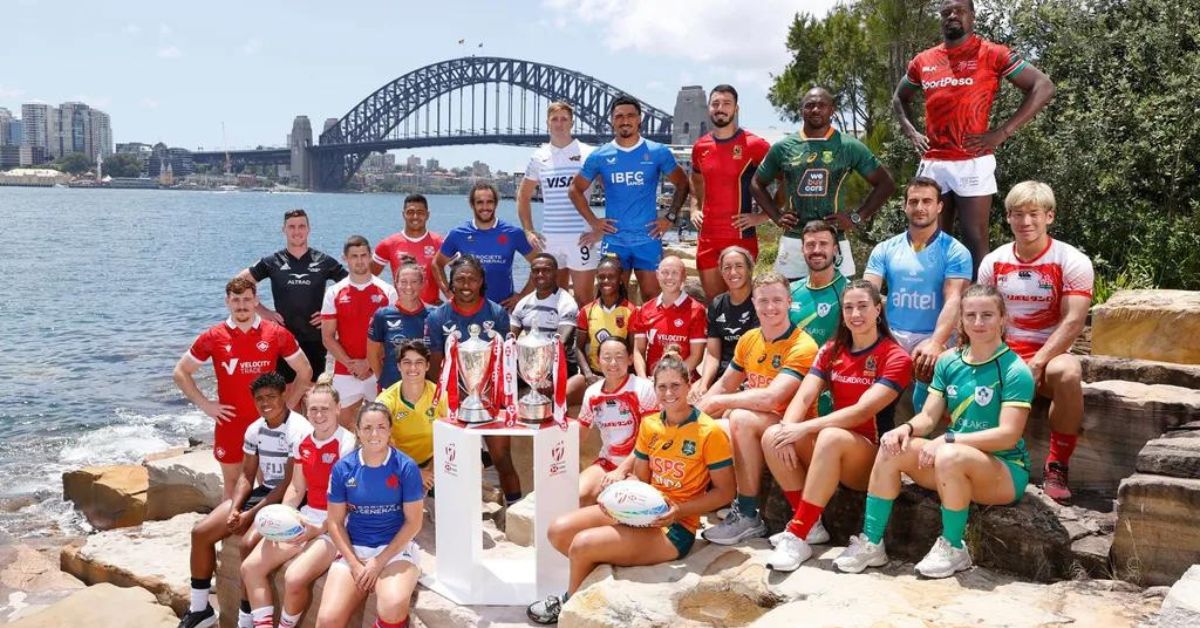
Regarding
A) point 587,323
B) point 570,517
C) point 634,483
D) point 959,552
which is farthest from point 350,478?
point 959,552

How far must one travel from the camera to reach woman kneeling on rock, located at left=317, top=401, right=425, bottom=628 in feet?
16.7

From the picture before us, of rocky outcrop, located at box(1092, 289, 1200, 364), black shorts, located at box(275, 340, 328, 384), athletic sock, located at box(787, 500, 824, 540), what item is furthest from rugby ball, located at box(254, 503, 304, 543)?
rocky outcrop, located at box(1092, 289, 1200, 364)

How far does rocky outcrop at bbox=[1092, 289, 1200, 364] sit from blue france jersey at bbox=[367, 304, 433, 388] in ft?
13.7

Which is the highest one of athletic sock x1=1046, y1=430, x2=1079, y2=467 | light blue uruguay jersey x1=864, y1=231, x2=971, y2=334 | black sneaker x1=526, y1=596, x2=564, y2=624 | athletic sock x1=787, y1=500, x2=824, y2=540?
light blue uruguay jersey x1=864, y1=231, x2=971, y2=334

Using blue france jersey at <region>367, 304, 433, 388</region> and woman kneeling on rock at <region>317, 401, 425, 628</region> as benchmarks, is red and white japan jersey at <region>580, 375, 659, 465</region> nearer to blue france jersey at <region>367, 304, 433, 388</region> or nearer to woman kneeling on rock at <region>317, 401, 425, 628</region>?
woman kneeling on rock at <region>317, 401, 425, 628</region>

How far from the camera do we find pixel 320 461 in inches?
218

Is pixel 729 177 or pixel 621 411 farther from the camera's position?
pixel 729 177

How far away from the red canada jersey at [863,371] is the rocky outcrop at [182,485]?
20.2 ft

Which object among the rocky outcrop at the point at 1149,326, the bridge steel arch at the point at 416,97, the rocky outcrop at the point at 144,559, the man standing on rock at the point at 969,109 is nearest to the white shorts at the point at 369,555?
the rocky outcrop at the point at 144,559

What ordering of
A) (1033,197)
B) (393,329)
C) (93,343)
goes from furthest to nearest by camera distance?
(93,343) < (393,329) < (1033,197)

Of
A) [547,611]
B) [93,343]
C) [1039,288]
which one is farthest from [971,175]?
[93,343]

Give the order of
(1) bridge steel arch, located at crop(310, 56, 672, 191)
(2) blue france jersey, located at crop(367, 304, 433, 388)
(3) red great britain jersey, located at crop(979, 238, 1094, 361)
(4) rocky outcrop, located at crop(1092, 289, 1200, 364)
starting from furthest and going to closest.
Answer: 1. (1) bridge steel arch, located at crop(310, 56, 672, 191)
2. (2) blue france jersey, located at crop(367, 304, 433, 388)
3. (4) rocky outcrop, located at crop(1092, 289, 1200, 364)
4. (3) red great britain jersey, located at crop(979, 238, 1094, 361)

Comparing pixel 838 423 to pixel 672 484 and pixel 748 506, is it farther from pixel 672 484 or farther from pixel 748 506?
pixel 672 484

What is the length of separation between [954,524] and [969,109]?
8.84 ft
